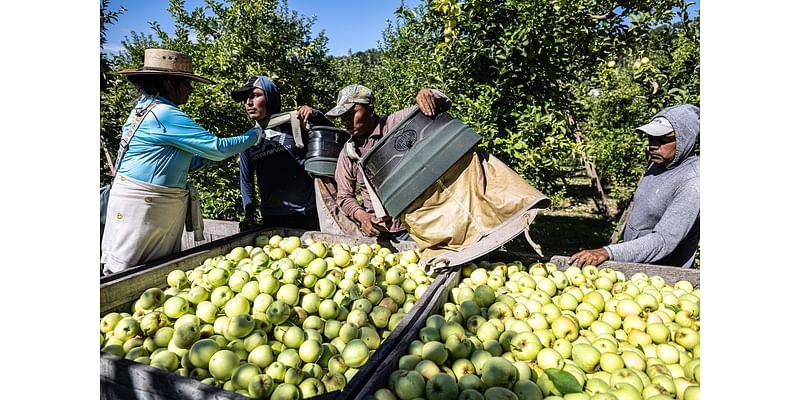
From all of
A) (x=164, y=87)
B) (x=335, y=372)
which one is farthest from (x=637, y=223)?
(x=164, y=87)

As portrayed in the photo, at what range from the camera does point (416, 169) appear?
2.60m

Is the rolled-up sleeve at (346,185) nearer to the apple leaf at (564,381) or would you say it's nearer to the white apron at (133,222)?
the white apron at (133,222)

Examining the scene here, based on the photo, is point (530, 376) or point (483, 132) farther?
point (483, 132)

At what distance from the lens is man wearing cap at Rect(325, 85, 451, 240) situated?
9.31ft

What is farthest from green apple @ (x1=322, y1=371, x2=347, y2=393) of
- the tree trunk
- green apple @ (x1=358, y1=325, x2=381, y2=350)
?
the tree trunk

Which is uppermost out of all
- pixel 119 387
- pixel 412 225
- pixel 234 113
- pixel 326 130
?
pixel 234 113

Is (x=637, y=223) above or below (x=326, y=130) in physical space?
below

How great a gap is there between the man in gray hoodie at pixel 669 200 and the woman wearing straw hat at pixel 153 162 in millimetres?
2794

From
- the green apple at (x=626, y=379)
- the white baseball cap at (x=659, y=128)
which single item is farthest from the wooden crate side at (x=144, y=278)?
the white baseball cap at (x=659, y=128)

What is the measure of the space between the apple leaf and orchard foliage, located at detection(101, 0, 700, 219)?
260 cm

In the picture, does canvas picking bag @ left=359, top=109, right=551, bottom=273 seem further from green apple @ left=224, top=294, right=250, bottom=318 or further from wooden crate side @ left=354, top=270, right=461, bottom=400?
green apple @ left=224, top=294, right=250, bottom=318

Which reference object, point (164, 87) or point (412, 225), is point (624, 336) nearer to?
point (412, 225)

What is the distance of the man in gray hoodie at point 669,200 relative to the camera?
2596mm

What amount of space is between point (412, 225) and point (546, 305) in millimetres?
979
